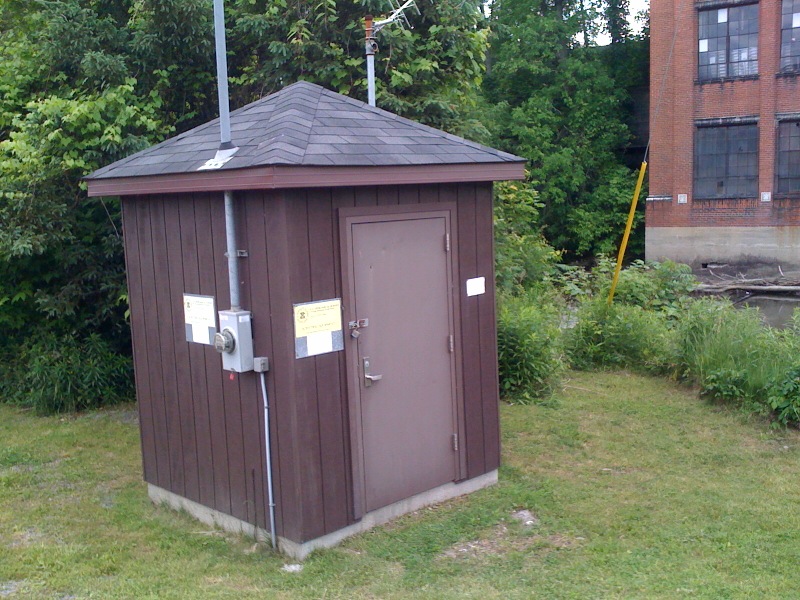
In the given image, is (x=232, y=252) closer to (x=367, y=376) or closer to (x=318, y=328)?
(x=318, y=328)

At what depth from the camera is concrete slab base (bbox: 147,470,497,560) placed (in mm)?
5082

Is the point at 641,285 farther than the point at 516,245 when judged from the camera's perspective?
Yes

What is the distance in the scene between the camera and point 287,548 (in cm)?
507

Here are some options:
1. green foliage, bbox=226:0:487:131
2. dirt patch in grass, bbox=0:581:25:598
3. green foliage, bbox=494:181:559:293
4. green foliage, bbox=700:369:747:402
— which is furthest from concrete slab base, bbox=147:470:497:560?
green foliage, bbox=494:181:559:293

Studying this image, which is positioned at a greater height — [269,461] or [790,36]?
[790,36]

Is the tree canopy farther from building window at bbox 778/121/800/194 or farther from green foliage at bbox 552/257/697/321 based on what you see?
building window at bbox 778/121/800/194

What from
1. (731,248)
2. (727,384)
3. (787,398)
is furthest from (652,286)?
(731,248)

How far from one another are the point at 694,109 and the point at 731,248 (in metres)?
4.91

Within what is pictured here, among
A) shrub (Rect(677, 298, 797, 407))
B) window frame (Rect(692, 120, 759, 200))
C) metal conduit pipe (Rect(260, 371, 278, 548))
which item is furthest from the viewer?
window frame (Rect(692, 120, 759, 200))

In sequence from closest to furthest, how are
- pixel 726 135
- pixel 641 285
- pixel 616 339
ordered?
pixel 616 339 < pixel 641 285 < pixel 726 135

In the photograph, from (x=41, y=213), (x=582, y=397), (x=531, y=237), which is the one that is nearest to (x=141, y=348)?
(x=41, y=213)

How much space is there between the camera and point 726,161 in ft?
94.7

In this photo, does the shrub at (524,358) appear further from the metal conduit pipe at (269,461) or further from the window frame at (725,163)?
the window frame at (725,163)

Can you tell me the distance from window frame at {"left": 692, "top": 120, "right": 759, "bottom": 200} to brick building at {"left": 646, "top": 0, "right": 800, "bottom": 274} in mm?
33
